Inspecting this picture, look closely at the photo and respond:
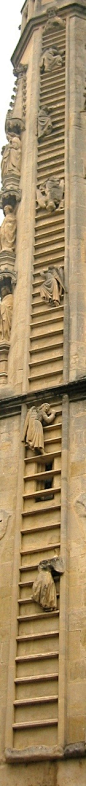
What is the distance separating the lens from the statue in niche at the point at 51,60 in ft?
66.2

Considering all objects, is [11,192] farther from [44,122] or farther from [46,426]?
[46,426]

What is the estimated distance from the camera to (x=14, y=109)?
69.9 feet

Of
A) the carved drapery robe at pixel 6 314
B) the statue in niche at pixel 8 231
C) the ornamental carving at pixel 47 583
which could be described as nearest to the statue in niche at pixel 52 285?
the carved drapery robe at pixel 6 314

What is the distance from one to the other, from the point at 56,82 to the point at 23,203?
2534 millimetres

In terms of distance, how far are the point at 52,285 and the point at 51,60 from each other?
18.4 ft

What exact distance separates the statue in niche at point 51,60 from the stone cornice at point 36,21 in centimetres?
83

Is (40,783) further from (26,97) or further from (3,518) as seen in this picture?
(26,97)

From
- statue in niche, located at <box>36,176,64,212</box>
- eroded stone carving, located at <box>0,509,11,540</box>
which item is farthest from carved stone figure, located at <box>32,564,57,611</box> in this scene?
statue in niche, located at <box>36,176,64,212</box>

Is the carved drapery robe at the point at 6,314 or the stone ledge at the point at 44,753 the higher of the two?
the carved drapery robe at the point at 6,314

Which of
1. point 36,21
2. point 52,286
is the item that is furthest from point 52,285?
point 36,21

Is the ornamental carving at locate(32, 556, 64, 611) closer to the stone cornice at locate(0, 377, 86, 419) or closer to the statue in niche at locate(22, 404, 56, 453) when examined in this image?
the statue in niche at locate(22, 404, 56, 453)

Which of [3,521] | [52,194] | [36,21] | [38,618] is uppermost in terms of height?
[36,21]

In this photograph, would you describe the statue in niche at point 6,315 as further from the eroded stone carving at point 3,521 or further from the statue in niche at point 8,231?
the eroded stone carving at point 3,521

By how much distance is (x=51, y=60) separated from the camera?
2022 centimetres
